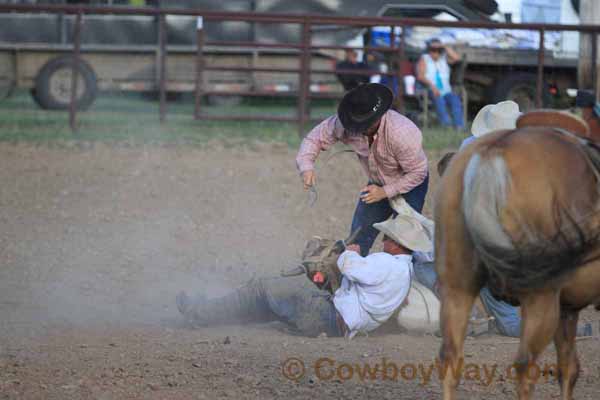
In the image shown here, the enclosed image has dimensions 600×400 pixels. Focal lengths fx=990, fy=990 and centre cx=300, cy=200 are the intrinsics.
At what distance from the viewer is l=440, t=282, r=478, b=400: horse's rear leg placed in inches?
143

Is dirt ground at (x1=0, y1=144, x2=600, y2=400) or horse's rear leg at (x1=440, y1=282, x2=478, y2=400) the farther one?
dirt ground at (x1=0, y1=144, x2=600, y2=400)

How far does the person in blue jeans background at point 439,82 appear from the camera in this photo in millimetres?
14094

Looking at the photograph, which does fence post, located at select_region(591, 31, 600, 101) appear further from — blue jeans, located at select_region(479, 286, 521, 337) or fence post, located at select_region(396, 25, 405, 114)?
blue jeans, located at select_region(479, 286, 521, 337)

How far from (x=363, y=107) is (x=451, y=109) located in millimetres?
9111

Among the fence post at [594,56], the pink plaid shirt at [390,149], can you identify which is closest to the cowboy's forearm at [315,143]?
the pink plaid shirt at [390,149]

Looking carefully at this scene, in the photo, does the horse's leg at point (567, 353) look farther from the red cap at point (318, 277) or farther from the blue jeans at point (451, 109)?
the blue jeans at point (451, 109)

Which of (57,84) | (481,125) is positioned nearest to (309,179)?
(481,125)

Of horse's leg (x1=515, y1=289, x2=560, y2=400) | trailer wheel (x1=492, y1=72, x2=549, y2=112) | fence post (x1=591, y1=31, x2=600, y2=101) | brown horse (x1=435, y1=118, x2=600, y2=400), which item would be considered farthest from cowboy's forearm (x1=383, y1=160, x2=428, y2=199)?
trailer wheel (x1=492, y1=72, x2=549, y2=112)

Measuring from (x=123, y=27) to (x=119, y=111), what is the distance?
2.13 m

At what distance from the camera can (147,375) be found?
174 inches

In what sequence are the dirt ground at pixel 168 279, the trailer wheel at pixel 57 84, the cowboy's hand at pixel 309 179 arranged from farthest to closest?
the trailer wheel at pixel 57 84
the cowboy's hand at pixel 309 179
the dirt ground at pixel 168 279

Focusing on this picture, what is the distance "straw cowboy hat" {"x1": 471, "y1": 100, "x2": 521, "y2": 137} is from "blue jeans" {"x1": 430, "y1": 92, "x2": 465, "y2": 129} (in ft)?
28.5

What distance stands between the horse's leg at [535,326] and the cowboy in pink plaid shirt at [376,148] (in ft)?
7.11

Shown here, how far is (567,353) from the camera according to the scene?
4.00 metres
